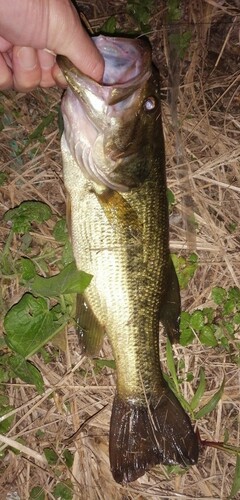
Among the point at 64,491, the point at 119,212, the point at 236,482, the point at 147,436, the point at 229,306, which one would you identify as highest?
the point at 119,212

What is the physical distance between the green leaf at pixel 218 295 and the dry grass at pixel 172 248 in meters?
0.10

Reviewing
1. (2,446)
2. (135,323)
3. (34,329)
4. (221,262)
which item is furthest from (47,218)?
(2,446)

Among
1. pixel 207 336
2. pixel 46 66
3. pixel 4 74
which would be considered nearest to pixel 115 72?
pixel 46 66

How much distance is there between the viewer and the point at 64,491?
343 cm

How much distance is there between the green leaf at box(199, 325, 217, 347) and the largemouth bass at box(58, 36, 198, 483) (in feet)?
0.95

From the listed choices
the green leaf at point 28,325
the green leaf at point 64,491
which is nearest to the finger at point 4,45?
the green leaf at point 28,325

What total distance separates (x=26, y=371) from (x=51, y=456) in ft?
2.05

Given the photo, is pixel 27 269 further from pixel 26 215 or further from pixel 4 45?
pixel 4 45

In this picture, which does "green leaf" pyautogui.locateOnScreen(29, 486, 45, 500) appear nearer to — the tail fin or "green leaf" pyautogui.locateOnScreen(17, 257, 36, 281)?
the tail fin

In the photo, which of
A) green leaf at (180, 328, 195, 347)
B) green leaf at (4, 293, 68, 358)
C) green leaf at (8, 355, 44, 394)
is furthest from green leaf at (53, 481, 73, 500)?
green leaf at (180, 328, 195, 347)

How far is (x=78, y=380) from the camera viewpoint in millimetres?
3520

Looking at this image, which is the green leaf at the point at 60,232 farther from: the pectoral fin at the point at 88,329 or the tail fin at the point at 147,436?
the tail fin at the point at 147,436

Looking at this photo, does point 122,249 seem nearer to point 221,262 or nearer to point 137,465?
point 221,262

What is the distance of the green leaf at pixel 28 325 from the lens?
3164 mm
